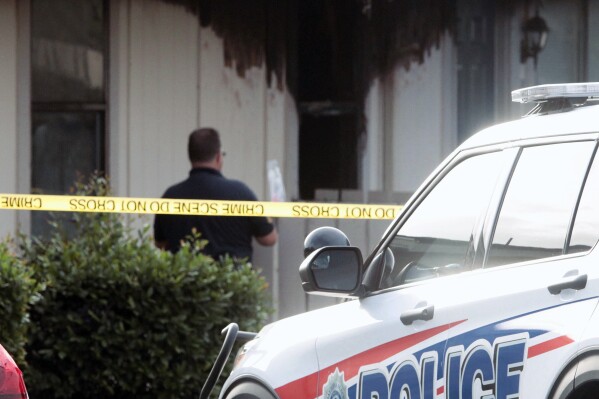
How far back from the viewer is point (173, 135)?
11.0m

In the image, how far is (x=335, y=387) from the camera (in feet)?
16.5

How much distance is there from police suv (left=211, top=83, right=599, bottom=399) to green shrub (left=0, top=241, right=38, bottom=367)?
264cm

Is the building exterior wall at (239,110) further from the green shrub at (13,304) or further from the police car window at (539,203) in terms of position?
the police car window at (539,203)

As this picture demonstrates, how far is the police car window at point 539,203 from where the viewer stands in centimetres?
431

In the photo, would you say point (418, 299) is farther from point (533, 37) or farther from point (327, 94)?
point (533, 37)

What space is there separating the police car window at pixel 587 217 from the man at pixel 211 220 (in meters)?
5.54

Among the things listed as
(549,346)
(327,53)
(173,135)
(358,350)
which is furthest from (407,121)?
(549,346)

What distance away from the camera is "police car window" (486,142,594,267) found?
4312 mm

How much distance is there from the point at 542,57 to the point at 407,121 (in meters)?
1.16

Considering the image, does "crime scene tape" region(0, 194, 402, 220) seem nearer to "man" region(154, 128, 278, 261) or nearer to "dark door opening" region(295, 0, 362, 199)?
"man" region(154, 128, 278, 261)

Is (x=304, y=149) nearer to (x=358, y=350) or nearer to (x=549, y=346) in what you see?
(x=358, y=350)

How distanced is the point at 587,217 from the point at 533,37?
7401mm

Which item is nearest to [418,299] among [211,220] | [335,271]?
[335,271]

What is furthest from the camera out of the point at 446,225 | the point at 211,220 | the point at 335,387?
the point at 211,220
